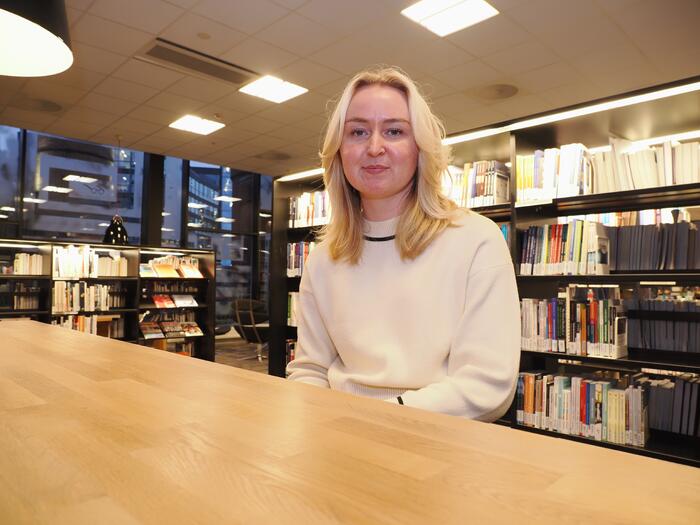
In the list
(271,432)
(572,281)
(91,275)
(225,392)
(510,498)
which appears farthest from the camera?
(91,275)

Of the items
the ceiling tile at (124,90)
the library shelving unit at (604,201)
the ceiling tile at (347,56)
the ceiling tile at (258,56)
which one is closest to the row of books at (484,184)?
the library shelving unit at (604,201)

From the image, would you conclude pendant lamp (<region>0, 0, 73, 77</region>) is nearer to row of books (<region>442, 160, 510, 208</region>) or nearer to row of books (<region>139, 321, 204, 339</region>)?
row of books (<region>442, 160, 510, 208</region>)

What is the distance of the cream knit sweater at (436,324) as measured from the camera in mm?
1124

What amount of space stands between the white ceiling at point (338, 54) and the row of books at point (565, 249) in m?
1.77

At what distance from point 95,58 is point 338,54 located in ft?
7.18

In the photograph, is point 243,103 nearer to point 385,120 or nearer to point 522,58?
point 522,58

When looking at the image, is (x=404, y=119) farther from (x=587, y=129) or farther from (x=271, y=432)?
(x=587, y=129)

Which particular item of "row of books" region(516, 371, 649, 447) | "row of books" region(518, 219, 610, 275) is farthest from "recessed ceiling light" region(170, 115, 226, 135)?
"row of books" region(516, 371, 649, 447)

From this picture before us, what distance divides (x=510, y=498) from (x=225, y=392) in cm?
52

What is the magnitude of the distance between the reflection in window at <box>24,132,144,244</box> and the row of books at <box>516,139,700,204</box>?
663 cm

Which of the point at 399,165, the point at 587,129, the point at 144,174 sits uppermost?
the point at 144,174

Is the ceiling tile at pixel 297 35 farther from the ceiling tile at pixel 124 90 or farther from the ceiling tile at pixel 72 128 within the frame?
the ceiling tile at pixel 72 128

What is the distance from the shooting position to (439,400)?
1.08 m

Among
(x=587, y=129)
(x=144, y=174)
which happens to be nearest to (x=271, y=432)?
(x=587, y=129)
